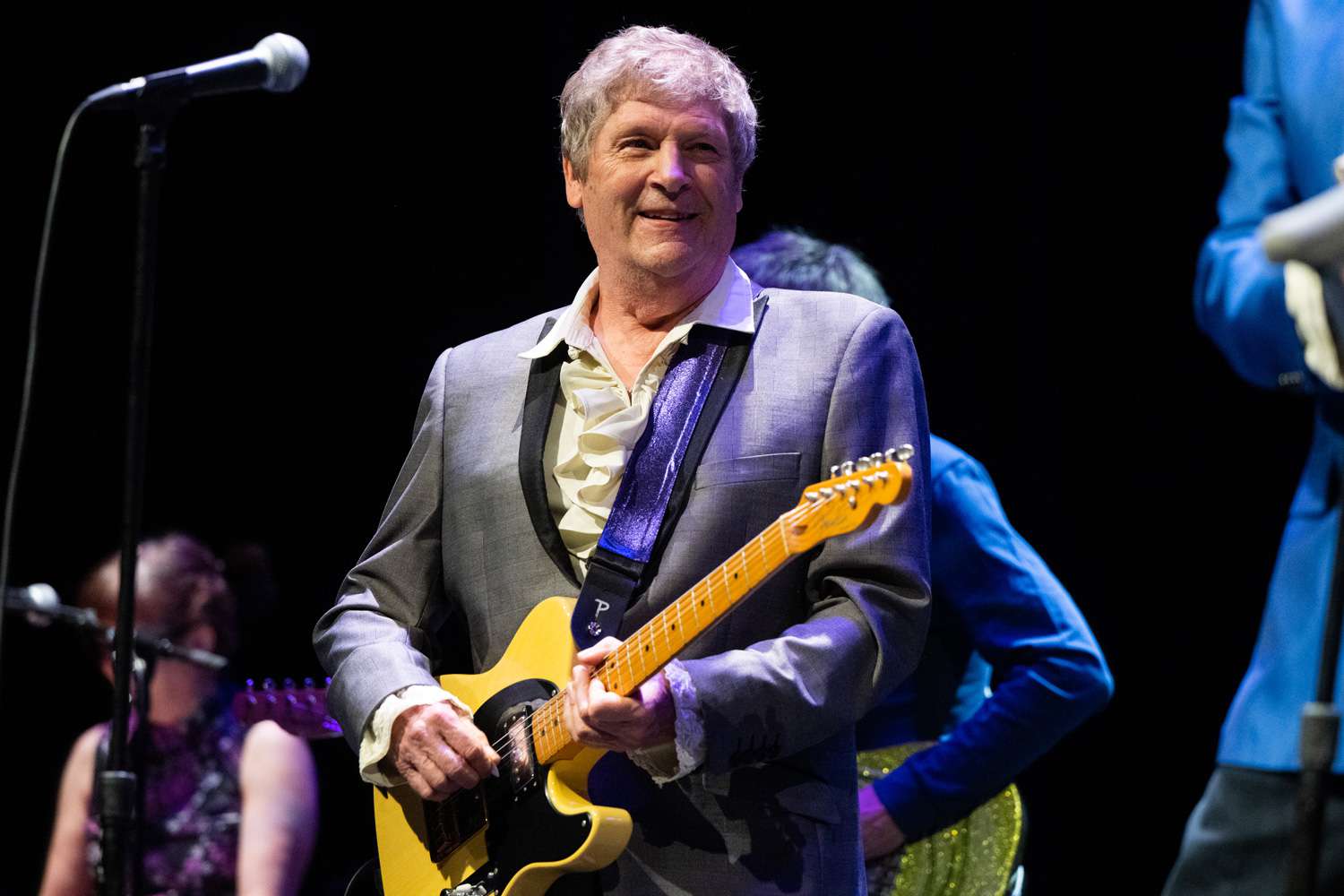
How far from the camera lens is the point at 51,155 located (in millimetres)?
5383

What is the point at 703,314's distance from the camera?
2.88 metres

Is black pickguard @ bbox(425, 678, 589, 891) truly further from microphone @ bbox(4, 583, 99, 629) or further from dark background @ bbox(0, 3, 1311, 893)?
dark background @ bbox(0, 3, 1311, 893)

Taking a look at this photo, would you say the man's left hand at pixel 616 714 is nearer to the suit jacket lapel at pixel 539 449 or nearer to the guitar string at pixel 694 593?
the guitar string at pixel 694 593

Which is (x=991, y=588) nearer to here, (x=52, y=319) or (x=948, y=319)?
(x=948, y=319)

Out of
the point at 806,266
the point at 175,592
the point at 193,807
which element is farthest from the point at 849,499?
the point at 175,592

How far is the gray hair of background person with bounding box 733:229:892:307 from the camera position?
4.12 m

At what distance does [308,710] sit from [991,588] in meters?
1.66

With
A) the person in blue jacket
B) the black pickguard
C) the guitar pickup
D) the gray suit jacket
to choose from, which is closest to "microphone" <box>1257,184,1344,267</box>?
the person in blue jacket

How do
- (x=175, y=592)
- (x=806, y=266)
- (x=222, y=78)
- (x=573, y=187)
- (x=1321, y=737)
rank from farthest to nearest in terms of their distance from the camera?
(x=175, y=592), (x=806, y=266), (x=573, y=187), (x=222, y=78), (x=1321, y=737)

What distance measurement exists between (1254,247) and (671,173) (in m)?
1.27

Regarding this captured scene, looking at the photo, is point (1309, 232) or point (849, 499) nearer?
point (1309, 232)

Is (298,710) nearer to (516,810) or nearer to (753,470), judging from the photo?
(516,810)

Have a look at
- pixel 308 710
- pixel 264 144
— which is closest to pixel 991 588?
pixel 308 710

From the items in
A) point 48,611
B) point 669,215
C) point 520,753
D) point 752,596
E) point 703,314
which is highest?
point 669,215
